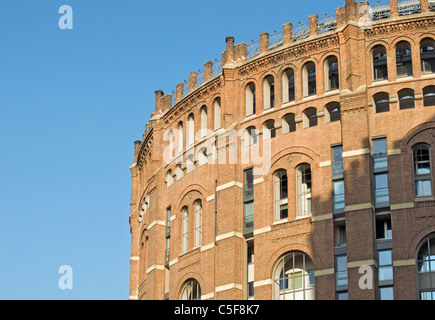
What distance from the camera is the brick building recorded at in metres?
49.2

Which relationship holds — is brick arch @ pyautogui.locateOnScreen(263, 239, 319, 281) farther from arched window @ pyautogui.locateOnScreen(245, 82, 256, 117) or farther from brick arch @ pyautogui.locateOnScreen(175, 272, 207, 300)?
arched window @ pyautogui.locateOnScreen(245, 82, 256, 117)

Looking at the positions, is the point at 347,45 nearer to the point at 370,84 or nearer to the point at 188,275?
the point at 370,84

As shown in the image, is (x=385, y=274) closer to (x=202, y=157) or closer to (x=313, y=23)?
(x=202, y=157)

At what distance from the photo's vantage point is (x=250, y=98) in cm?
5775

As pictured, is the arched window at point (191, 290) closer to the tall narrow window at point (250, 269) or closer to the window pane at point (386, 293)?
the tall narrow window at point (250, 269)

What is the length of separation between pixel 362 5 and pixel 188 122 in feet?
48.2

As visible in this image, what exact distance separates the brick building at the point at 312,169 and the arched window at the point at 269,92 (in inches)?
3.6

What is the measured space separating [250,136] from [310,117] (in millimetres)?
4266

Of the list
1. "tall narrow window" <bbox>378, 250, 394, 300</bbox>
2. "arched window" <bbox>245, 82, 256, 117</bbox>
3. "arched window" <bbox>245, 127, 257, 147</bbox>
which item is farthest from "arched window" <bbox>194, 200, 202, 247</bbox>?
"tall narrow window" <bbox>378, 250, 394, 300</bbox>

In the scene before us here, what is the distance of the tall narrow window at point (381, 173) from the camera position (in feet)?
165

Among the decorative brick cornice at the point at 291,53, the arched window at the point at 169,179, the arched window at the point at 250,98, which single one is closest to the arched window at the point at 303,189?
the arched window at the point at 250,98

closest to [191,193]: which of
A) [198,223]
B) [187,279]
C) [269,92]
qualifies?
[198,223]
